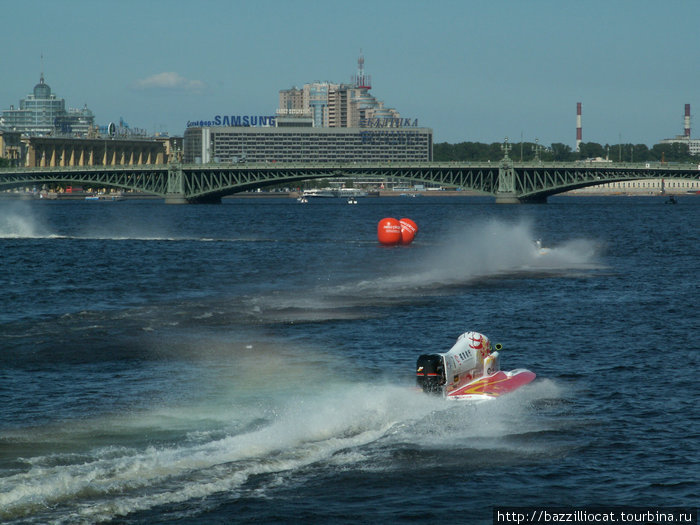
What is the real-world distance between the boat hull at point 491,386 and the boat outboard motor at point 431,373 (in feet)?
1.19

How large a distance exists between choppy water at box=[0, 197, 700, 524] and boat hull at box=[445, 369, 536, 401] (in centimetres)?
42

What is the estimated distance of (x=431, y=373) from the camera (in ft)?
78.7

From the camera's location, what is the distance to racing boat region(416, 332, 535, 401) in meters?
24.0

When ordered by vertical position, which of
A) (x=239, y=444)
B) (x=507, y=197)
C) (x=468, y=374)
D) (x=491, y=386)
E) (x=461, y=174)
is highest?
(x=461, y=174)

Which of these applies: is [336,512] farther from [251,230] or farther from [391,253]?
[251,230]

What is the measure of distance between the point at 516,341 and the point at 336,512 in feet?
57.3

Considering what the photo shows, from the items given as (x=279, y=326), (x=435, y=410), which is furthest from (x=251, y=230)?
(x=435, y=410)

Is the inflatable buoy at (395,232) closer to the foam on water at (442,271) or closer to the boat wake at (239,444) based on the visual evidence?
the foam on water at (442,271)

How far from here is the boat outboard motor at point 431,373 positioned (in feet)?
78.5

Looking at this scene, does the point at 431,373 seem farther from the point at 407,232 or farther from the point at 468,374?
the point at 407,232

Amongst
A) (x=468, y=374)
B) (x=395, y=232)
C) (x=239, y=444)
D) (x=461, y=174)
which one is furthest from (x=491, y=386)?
(x=461, y=174)

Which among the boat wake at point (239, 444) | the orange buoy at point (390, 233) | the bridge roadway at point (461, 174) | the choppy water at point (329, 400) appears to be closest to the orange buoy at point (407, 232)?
the orange buoy at point (390, 233)

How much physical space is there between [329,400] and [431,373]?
99.5 inches

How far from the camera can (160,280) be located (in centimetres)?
5484
